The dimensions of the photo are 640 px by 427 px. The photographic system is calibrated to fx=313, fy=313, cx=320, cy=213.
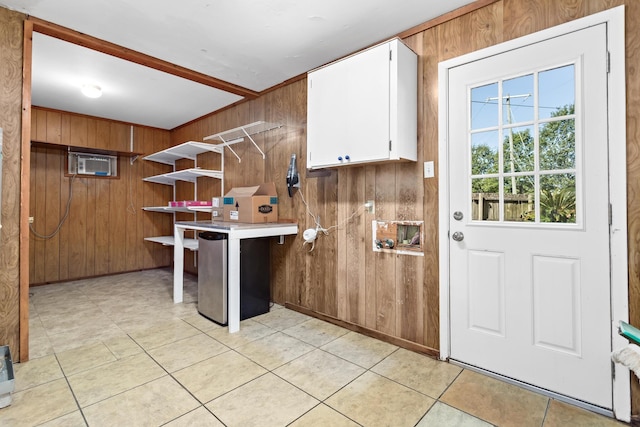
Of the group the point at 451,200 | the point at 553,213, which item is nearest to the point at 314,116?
the point at 451,200

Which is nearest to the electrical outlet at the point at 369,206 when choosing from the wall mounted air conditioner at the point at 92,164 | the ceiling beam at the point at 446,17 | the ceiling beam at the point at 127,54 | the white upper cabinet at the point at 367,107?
the white upper cabinet at the point at 367,107

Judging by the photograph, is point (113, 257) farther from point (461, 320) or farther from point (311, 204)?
point (461, 320)

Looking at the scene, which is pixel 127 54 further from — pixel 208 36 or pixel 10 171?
pixel 10 171

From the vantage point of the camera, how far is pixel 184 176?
14.9 feet

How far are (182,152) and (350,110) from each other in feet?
10.3

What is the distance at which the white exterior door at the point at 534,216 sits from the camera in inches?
63.6

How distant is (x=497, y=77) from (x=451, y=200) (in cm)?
79

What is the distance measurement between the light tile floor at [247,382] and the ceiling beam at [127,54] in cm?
229

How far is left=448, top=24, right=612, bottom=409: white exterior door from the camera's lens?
162cm

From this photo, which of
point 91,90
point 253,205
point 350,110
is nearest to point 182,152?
point 91,90

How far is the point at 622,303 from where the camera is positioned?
1.55 m

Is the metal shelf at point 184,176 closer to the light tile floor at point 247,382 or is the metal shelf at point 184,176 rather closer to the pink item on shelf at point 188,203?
the pink item on shelf at point 188,203

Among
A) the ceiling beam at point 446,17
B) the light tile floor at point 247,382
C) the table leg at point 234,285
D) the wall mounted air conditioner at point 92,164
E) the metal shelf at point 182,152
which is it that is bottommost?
the light tile floor at point 247,382

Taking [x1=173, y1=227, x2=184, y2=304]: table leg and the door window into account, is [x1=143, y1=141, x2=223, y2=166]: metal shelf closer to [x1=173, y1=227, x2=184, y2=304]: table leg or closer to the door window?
[x1=173, y1=227, x2=184, y2=304]: table leg
